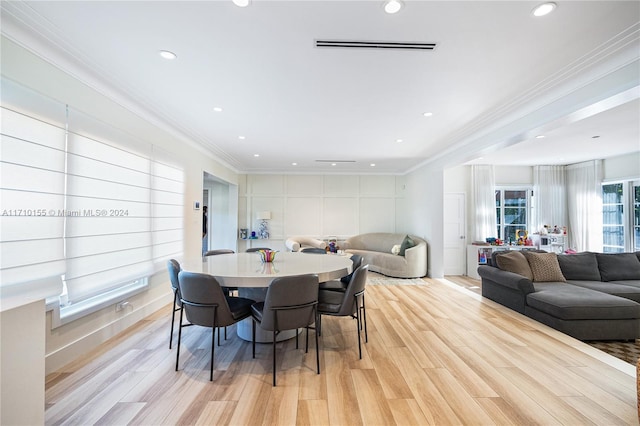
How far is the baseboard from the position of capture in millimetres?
2346

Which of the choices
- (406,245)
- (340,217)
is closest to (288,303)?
(406,245)

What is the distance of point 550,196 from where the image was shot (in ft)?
23.0

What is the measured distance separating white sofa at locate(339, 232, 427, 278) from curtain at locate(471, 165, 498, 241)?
5.18 ft

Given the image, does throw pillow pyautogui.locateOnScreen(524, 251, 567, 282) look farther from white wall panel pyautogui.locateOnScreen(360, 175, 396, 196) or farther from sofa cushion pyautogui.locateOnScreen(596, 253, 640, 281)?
white wall panel pyautogui.locateOnScreen(360, 175, 396, 196)

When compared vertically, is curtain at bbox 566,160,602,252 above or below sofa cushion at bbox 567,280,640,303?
above

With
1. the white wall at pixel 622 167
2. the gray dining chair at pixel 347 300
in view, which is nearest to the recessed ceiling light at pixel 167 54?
the gray dining chair at pixel 347 300

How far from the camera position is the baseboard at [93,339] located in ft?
7.70

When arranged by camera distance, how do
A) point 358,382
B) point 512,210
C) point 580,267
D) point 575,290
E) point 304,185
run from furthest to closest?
1. point 304,185
2. point 512,210
3. point 580,267
4. point 575,290
5. point 358,382

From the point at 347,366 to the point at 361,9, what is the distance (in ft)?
9.33

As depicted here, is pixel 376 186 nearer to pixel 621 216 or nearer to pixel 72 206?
pixel 621 216

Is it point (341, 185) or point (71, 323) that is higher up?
point (341, 185)

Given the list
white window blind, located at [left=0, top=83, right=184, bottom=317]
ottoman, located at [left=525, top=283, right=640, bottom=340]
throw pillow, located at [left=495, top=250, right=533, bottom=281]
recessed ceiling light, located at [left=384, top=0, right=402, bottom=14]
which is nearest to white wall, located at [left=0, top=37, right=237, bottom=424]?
white window blind, located at [left=0, top=83, right=184, bottom=317]

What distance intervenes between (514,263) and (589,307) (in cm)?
117

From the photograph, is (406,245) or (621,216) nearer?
(621,216)
